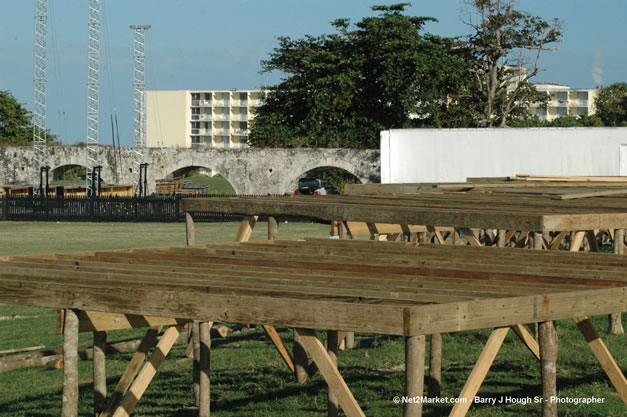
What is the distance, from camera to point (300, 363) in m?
9.84

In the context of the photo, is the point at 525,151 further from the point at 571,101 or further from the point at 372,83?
the point at 571,101

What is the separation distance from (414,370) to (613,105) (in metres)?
91.3

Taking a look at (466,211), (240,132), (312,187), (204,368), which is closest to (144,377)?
(204,368)

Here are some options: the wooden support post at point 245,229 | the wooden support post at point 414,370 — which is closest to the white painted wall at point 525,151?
the wooden support post at point 245,229

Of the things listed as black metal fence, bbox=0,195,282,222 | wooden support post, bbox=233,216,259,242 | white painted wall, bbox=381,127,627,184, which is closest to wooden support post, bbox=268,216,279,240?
wooden support post, bbox=233,216,259,242

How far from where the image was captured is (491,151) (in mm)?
29062

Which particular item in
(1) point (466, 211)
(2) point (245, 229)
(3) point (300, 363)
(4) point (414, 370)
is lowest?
(3) point (300, 363)

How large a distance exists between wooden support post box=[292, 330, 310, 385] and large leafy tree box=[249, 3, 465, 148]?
4109cm

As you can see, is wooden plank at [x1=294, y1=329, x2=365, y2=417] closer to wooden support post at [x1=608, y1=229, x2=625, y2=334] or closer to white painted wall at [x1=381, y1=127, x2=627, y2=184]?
wooden support post at [x1=608, y1=229, x2=625, y2=334]

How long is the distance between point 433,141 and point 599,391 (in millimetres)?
20842

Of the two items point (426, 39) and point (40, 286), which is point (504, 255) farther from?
point (426, 39)

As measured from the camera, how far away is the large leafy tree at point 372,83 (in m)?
50.8

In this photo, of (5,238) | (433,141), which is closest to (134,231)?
(5,238)

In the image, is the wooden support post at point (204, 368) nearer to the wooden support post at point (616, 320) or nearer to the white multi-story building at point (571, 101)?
the wooden support post at point (616, 320)
